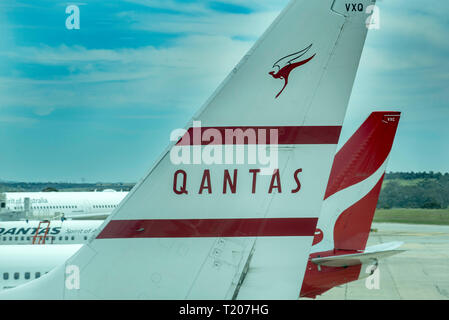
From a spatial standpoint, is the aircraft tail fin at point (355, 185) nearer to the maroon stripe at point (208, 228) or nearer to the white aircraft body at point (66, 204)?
the maroon stripe at point (208, 228)

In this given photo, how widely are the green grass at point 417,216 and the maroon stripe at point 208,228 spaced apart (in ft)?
135

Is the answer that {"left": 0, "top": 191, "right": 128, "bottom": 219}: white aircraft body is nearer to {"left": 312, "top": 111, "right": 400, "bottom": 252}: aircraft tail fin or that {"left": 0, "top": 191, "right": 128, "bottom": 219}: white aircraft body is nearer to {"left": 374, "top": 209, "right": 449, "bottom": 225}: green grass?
{"left": 374, "top": 209, "right": 449, "bottom": 225}: green grass

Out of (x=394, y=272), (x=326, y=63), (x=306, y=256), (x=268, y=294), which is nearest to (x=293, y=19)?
(x=326, y=63)

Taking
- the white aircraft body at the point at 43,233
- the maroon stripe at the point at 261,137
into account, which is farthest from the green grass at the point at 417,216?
the maroon stripe at the point at 261,137

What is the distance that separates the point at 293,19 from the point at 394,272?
22190mm

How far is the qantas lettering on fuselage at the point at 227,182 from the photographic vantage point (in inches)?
131

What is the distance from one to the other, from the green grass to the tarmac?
4.46m

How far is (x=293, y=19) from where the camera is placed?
3270mm

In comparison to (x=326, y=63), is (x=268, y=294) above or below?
below

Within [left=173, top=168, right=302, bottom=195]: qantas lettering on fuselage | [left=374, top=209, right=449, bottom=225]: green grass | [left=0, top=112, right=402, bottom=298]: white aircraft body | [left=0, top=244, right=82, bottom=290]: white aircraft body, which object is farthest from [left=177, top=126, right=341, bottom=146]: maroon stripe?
[left=374, top=209, right=449, bottom=225]: green grass

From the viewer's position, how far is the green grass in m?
44.3

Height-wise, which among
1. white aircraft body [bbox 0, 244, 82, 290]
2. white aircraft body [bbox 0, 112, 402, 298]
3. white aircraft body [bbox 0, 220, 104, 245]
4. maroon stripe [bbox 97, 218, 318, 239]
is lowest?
white aircraft body [bbox 0, 220, 104, 245]
